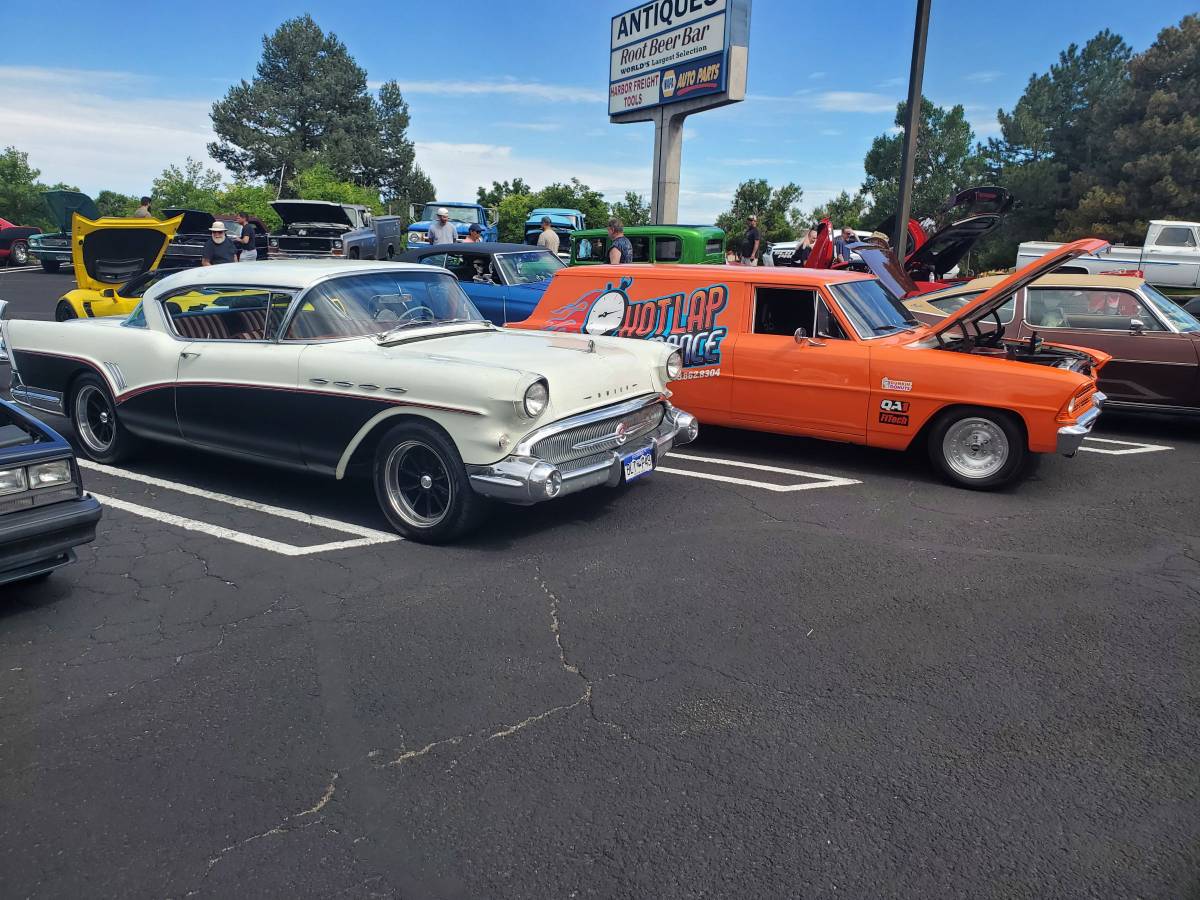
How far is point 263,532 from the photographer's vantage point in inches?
213

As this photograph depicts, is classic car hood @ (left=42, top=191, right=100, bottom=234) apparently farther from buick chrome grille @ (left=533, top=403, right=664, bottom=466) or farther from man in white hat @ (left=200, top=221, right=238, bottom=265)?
buick chrome grille @ (left=533, top=403, right=664, bottom=466)

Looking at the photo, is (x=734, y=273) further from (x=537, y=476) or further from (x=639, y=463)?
(x=537, y=476)

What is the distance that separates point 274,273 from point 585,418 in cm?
242

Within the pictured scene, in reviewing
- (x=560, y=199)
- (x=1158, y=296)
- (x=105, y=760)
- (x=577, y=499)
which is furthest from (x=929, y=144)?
(x=105, y=760)

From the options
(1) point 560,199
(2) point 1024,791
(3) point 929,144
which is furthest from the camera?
(3) point 929,144

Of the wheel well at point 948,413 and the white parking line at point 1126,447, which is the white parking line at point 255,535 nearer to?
the wheel well at point 948,413

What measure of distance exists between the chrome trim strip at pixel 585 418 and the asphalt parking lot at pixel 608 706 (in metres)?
0.67

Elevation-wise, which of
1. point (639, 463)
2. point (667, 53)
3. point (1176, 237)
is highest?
point (667, 53)

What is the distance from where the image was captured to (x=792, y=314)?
7.16m

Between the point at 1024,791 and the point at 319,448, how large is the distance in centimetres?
417

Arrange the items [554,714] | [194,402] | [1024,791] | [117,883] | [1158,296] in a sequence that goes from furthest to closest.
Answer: [1158,296] → [194,402] → [554,714] → [1024,791] → [117,883]

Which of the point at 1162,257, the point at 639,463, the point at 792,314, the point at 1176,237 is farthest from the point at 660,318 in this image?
the point at 1176,237

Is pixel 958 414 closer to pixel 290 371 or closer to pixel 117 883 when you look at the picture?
pixel 290 371

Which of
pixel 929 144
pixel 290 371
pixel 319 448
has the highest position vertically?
pixel 929 144
